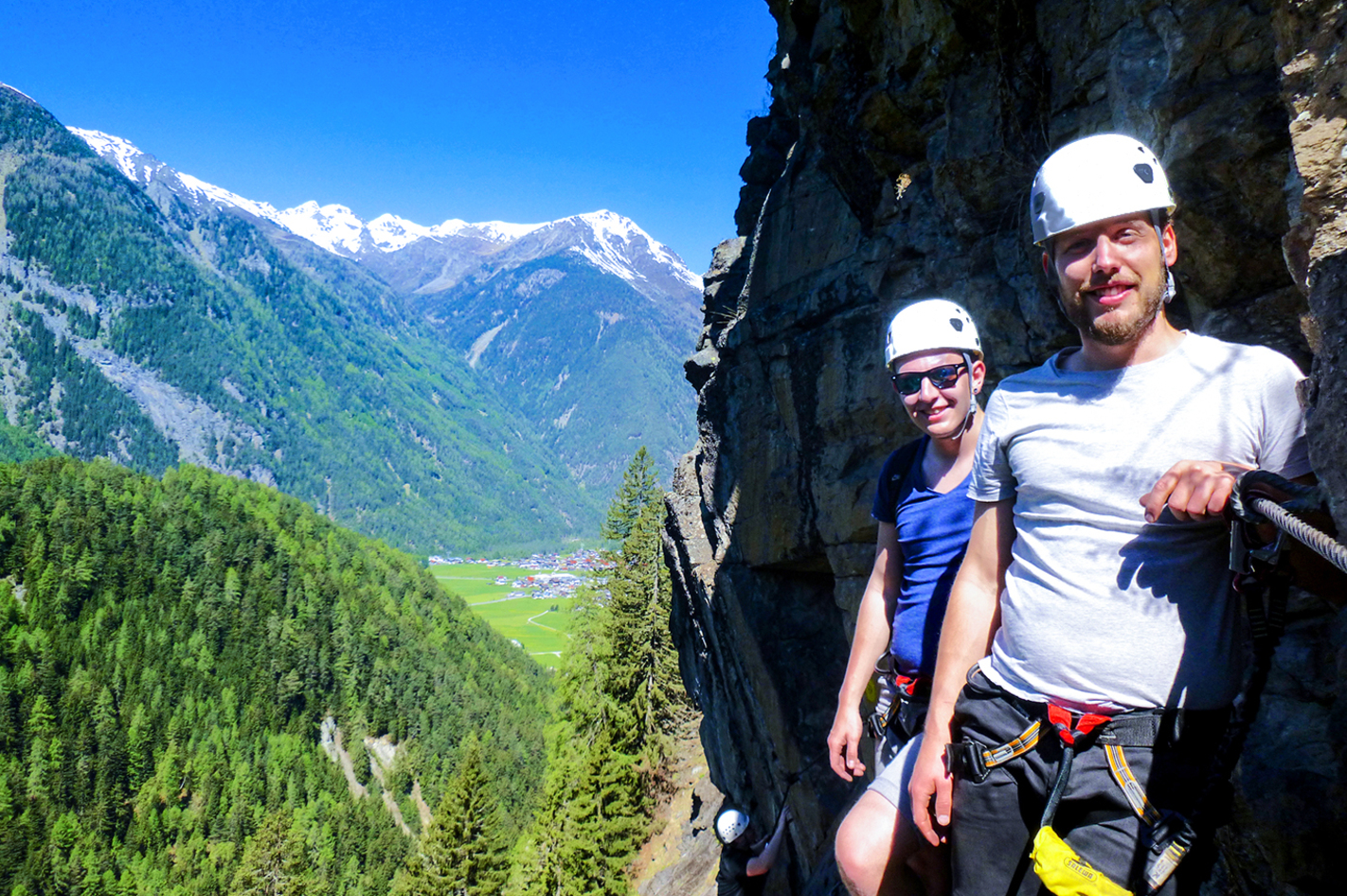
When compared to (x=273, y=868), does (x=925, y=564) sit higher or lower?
higher

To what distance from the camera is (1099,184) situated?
2.46m

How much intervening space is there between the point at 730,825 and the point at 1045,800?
242 inches

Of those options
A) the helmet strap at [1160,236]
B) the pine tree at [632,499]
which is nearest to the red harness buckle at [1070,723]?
the helmet strap at [1160,236]

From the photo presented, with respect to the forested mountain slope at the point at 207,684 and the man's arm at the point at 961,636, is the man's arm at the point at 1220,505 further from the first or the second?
the forested mountain slope at the point at 207,684

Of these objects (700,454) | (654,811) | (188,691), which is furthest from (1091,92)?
(188,691)

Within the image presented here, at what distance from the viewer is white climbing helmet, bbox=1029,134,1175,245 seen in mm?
2441

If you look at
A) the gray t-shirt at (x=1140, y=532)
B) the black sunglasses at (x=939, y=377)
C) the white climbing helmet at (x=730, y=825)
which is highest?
the black sunglasses at (x=939, y=377)

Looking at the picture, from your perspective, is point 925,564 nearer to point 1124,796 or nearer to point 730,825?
point 1124,796

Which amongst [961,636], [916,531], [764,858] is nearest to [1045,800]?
[961,636]

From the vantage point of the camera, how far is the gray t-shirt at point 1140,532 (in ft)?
7.49

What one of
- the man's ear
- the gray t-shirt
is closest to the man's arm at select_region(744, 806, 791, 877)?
the gray t-shirt

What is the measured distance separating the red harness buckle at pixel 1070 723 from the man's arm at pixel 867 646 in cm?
154

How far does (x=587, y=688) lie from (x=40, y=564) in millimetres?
94530

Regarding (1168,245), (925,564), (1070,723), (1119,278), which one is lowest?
(1070,723)
